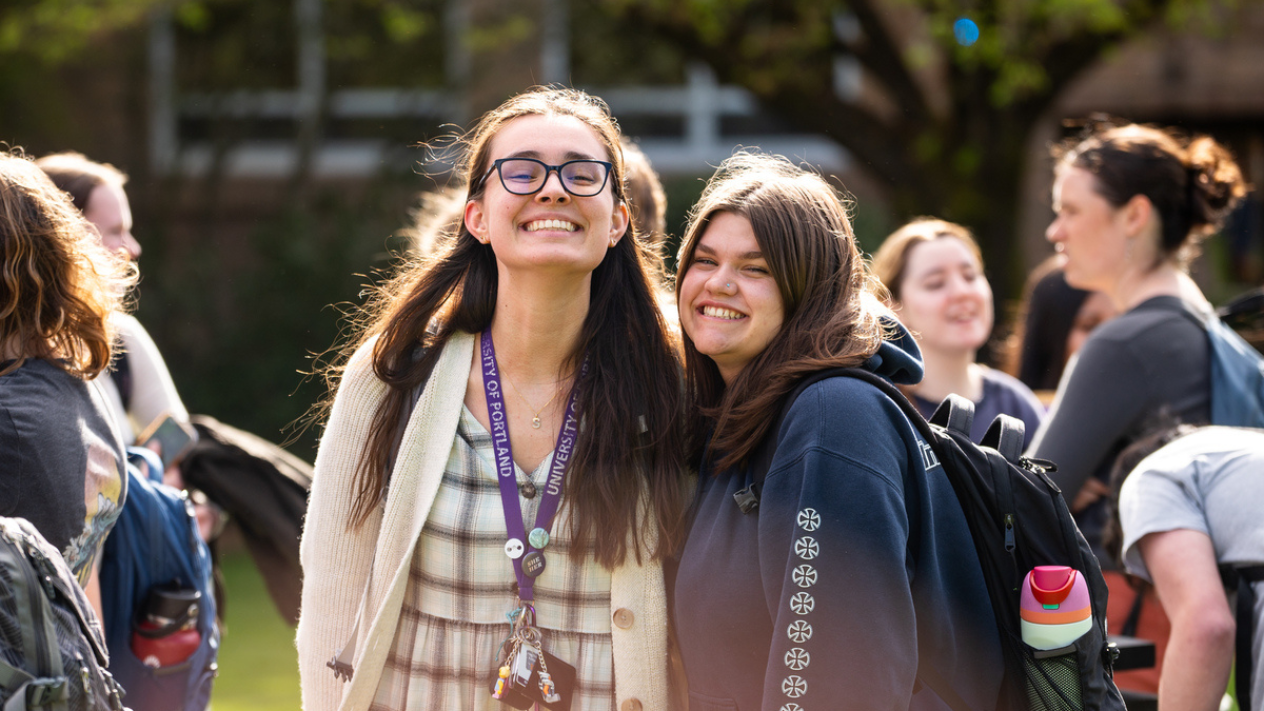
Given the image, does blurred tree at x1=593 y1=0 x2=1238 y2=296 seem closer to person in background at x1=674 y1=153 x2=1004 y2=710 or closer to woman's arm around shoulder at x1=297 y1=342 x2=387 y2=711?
person in background at x1=674 y1=153 x2=1004 y2=710

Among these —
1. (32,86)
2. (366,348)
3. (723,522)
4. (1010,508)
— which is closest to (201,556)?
(366,348)

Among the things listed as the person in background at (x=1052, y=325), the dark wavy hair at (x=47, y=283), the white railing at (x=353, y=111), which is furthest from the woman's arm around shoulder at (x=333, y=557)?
the white railing at (x=353, y=111)

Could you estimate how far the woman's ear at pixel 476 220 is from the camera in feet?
9.05

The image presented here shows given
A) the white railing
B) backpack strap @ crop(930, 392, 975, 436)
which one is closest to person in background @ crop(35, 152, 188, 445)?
backpack strap @ crop(930, 392, 975, 436)

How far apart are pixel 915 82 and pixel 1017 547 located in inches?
328

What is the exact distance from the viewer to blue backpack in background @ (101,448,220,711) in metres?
3.24

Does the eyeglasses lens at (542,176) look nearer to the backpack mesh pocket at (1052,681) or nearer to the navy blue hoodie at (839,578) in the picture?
A: the navy blue hoodie at (839,578)

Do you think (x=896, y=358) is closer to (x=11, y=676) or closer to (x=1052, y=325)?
(x=11, y=676)

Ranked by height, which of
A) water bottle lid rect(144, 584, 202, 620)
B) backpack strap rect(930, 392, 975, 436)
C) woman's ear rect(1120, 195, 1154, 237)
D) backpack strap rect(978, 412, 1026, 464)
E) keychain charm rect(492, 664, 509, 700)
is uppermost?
woman's ear rect(1120, 195, 1154, 237)

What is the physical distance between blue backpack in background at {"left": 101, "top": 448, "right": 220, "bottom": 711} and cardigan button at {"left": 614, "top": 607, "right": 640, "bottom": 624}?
1.55m

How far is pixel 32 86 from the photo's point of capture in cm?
1170

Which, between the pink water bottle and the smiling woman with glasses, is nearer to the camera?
the pink water bottle

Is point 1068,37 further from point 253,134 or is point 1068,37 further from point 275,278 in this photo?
point 253,134

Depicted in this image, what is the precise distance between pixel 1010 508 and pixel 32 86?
476 inches
